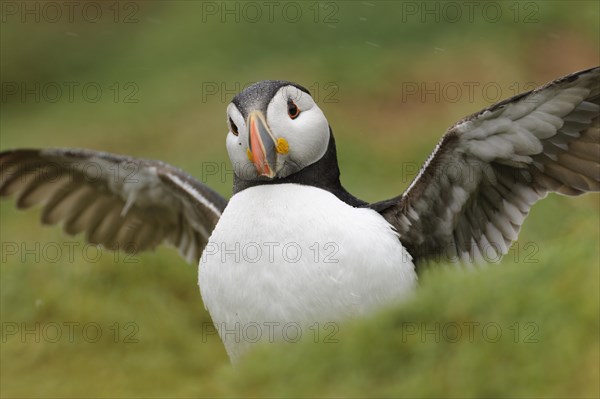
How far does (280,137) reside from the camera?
6.17m

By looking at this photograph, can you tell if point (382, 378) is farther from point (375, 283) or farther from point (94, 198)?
point (94, 198)

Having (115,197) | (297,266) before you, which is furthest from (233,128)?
(115,197)

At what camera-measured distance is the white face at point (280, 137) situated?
6035 mm

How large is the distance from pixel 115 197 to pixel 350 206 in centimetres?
273

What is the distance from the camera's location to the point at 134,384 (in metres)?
5.59

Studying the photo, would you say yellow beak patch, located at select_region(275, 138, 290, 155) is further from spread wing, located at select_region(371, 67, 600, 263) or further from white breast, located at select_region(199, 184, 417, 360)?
spread wing, located at select_region(371, 67, 600, 263)

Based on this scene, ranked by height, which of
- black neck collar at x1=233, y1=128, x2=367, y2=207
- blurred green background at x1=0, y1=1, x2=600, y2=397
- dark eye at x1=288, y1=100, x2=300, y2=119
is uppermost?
dark eye at x1=288, y1=100, x2=300, y2=119

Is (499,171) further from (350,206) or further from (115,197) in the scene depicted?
(115,197)

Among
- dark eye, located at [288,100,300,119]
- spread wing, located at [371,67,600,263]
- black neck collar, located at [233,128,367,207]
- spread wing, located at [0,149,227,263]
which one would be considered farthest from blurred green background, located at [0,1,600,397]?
dark eye, located at [288,100,300,119]

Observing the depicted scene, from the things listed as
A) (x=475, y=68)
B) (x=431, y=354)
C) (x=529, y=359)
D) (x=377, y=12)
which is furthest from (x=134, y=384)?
(x=377, y=12)

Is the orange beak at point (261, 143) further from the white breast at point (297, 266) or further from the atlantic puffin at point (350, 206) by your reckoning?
the white breast at point (297, 266)

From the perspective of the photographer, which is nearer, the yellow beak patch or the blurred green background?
the blurred green background

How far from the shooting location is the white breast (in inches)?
236

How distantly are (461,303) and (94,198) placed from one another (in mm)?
4538
